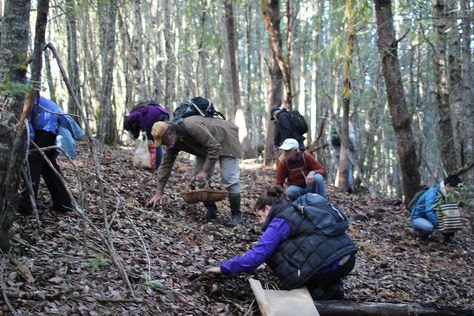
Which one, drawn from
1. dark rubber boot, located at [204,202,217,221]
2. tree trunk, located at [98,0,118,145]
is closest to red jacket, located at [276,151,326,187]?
dark rubber boot, located at [204,202,217,221]

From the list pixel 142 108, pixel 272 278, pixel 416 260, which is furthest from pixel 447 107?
pixel 272 278

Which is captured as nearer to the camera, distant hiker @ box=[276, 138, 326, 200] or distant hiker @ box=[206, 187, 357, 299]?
distant hiker @ box=[206, 187, 357, 299]

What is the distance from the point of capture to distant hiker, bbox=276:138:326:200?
26.0 feet

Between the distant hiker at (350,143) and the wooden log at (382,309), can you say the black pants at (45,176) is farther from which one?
the distant hiker at (350,143)

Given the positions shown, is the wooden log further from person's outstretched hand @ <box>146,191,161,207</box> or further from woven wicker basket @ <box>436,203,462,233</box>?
woven wicker basket @ <box>436,203,462,233</box>

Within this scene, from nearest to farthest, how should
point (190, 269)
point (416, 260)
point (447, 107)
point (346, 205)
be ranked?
point (190, 269)
point (416, 260)
point (346, 205)
point (447, 107)

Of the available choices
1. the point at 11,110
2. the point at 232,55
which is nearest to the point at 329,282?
the point at 11,110

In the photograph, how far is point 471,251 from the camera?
870 cm

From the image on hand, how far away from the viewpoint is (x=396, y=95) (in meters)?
9.96

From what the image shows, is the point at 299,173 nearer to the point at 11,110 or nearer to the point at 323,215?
the point at 323,215

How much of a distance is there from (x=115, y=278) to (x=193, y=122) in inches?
109

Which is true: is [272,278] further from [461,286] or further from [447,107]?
[447,107]

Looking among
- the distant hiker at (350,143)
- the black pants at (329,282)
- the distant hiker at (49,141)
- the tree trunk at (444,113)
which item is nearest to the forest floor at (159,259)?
the distant hiker at (49,141)

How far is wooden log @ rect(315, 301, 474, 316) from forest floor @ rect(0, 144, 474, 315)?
36 centimetres
